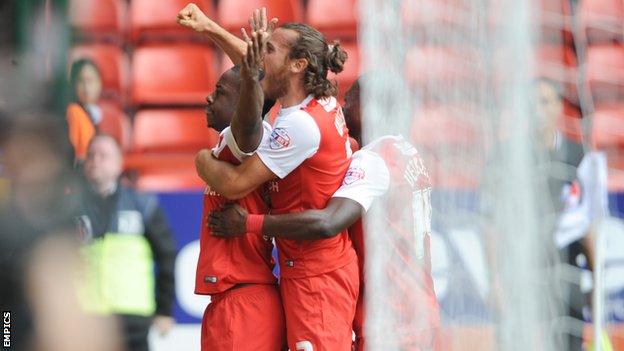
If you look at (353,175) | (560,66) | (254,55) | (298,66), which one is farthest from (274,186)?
(560,66)

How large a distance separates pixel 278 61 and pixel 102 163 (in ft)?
6.10

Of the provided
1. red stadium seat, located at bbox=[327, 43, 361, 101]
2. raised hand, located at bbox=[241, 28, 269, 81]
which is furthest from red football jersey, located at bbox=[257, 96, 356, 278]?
red stadium seat, located at bbox=[327, 43, 361, 101]

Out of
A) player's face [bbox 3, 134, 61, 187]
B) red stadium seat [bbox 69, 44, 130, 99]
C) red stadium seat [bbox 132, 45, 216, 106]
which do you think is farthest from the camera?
red stadium seat [bbox 132, 45, 216, 106]

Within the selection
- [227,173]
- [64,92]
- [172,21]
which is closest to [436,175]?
[227,173]

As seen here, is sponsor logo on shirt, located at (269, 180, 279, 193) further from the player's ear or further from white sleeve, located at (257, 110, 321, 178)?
the player's ear

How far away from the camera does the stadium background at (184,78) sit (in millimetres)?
5027

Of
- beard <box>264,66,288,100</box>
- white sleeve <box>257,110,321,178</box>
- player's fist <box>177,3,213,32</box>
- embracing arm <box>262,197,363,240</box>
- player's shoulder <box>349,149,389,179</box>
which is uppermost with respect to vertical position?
player's fist <box>177,3,213,32</box>

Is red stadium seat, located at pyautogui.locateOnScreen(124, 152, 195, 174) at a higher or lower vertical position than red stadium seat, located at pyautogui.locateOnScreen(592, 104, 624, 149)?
lower

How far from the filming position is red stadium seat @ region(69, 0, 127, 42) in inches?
215

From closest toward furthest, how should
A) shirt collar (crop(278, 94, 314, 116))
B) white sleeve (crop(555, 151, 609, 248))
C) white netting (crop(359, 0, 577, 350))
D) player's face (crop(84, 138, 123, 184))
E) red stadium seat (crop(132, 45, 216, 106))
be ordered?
white netting (crop(359, 0, 577, 350)) → shirt collar (crop(278, 94, 314, 116)) → white sleeve (crop(555, 151, 609, 248)) → player's face (crop(84, 138, 123, 184)) → red stadium seat (crop(132, 45, 216, 106))

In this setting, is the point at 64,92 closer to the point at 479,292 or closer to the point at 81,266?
the point at 81,266

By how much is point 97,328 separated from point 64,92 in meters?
1.04

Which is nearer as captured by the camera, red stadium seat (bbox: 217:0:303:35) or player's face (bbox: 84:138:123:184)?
player's face (bbox: 84:138:123:184)

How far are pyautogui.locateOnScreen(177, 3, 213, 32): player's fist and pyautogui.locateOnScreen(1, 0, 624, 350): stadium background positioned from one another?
124 centimetres
